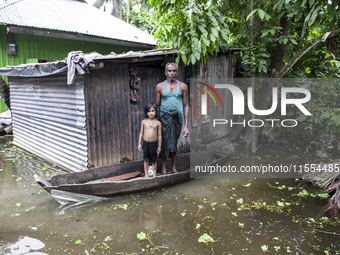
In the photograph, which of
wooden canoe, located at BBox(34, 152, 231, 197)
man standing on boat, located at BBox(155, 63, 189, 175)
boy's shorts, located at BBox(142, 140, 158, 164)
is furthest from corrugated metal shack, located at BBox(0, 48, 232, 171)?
boy's shorts, located at BBox(142, 140, 158, 164)

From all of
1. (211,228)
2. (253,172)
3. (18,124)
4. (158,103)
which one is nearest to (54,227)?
(211,228)

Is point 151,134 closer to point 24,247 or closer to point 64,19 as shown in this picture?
point 24,247

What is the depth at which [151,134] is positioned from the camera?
16.7 ft

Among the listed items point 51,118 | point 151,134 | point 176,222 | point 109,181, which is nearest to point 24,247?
point 109,181

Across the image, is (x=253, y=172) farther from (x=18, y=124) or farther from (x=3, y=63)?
(x=3, y=63)

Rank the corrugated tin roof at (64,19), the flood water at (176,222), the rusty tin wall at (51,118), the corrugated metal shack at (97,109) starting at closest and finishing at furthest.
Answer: the flood water at (176,222), the corrugated metal shack at (97,109), the rusty tin wall at (51,118), the corrugated tin roof at (64,19)

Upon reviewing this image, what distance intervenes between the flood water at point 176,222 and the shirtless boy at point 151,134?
0.77 meters

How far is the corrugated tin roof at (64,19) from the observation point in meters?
9.27

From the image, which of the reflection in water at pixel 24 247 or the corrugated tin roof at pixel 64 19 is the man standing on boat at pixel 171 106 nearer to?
the reflection in water at pixel 24 247

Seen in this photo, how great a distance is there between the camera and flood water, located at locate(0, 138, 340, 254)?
331 centimetres

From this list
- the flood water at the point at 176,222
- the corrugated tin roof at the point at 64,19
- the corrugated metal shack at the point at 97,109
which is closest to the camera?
the flood water at the point at 176,222

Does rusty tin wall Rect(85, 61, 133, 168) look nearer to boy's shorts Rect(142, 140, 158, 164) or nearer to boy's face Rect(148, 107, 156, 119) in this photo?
boy's shorts Rect(142, 140, 158, 164)

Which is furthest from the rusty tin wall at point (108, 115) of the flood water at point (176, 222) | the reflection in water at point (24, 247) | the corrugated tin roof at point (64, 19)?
the corrugated tin roof at point (64, 19)

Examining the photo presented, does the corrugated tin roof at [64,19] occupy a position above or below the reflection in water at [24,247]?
above
